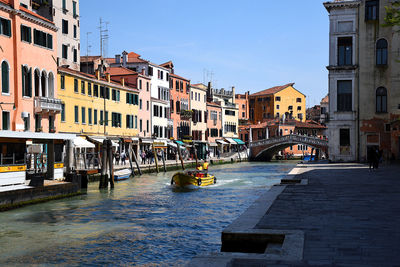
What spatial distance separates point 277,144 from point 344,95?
30.8m

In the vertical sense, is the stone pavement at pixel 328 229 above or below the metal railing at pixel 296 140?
below

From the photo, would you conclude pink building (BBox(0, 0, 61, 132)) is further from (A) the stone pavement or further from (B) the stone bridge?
(B) the stone bridge

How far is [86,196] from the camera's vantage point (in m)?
23.5

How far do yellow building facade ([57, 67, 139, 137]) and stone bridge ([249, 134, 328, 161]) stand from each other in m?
22.1

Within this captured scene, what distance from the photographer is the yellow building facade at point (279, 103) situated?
9444 cm

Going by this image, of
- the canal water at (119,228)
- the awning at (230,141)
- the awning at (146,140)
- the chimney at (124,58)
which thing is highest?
the chimney at (124,58)

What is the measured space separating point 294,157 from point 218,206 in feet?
202

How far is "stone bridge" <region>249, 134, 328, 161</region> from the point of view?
Answer: 60.1 m

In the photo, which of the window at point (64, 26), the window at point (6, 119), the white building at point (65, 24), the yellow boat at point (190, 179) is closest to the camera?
the yellow boat at point (190, 179)

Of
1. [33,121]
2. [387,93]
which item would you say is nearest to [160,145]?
[33,121]

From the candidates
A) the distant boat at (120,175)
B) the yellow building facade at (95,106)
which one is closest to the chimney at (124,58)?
the yellow building facade at (95,106)

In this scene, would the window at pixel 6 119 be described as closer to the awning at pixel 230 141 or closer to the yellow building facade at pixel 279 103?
the awning at pixel 230 141

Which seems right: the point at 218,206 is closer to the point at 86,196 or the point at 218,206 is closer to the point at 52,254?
the point at 86,196

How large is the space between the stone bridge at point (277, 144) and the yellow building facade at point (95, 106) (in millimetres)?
22145
